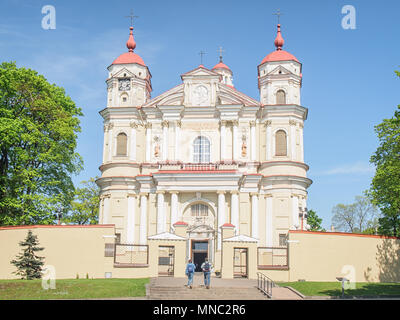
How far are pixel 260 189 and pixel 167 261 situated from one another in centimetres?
1333

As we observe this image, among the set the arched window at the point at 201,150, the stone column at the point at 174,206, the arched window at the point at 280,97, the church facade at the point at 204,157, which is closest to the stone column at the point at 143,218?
the church facade at the point at 204,157

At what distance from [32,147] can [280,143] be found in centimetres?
1987

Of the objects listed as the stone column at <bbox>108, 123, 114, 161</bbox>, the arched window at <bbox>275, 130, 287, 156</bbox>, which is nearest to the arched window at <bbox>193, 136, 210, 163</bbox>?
the arched window at <bbox>275, 130, 287, 156</bbox>

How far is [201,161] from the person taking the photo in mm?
45625

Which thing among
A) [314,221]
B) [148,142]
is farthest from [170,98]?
[314,221]

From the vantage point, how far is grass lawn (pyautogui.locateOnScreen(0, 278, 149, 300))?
74.9ft

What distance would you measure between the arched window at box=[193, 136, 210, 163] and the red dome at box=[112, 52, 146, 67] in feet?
30.7

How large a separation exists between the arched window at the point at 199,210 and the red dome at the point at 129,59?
14.7m

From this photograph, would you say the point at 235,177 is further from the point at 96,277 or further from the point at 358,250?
the point at 96,277

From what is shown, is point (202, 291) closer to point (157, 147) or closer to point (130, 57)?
point (157, 147)
